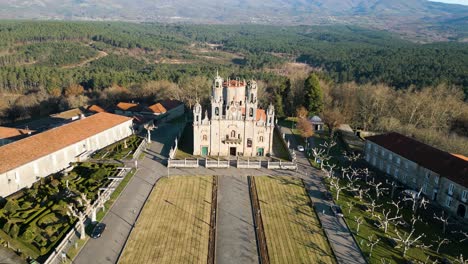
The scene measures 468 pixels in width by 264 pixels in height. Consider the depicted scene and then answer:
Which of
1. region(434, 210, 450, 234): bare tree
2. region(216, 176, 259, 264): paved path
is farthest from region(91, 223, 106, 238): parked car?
region(434, 210, 450, 234): bare tree

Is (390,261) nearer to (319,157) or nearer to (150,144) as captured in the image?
(319,157)

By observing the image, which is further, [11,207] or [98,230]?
[11,207]

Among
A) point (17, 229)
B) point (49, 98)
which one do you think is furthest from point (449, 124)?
point (49, 98)

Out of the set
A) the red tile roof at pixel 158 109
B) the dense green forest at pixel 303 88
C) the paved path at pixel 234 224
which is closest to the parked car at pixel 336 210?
the paved path at pixel 234 224

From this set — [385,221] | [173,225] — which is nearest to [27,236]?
[173,225]

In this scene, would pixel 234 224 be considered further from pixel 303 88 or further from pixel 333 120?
pixel 303 88

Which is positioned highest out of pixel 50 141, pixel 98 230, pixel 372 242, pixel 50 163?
pixel 50 141

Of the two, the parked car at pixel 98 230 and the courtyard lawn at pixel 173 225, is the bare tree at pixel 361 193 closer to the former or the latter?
the courtyard lawn at pixel 173 225
